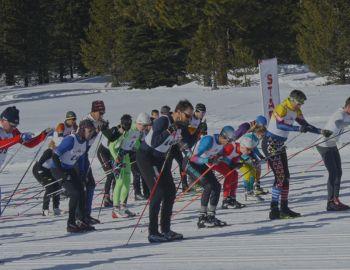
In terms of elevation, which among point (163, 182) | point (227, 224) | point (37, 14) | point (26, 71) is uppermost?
point (37, 14)

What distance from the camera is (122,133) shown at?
430 inches

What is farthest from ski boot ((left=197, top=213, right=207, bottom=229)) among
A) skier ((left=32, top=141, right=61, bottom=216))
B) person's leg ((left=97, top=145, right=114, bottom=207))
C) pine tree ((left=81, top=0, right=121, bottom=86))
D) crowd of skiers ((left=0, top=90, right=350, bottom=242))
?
pine tree ((left=81, top=0, right=121, bottom=86))

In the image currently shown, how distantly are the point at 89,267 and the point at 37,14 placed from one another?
55958 millimetres

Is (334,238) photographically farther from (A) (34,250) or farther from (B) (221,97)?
(B) (221,97)

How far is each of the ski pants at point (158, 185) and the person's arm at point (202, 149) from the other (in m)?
0.81

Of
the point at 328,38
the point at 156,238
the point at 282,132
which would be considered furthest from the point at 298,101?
the point at 328,38

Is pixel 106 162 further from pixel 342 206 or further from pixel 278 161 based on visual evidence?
pixel 342 206

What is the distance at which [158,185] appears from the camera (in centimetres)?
772

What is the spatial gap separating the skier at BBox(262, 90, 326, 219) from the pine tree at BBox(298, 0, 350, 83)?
28496mm

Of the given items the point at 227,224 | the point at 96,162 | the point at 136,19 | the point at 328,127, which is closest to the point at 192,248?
the point at 227,224

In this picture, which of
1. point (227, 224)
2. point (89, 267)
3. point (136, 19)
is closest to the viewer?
point (89, 267)

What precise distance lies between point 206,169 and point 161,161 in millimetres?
984

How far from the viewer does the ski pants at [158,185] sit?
7.76 meters

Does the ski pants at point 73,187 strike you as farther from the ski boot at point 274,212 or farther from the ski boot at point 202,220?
the ski boot at point 274,212
